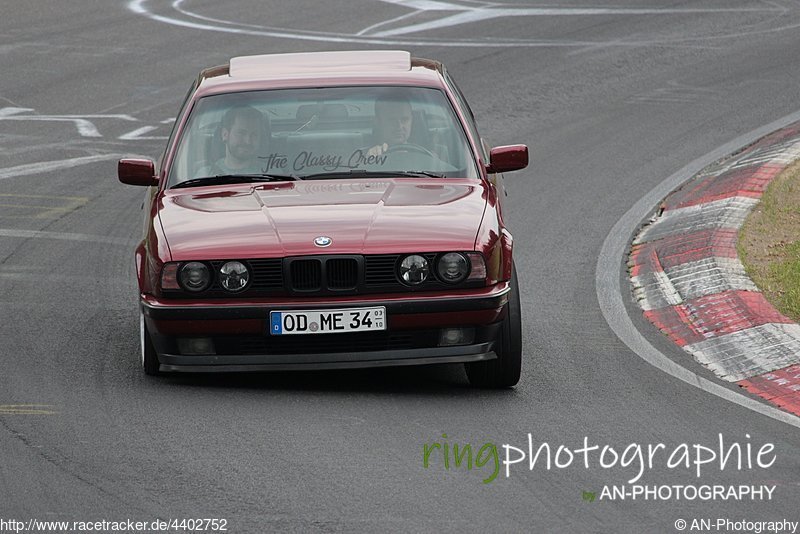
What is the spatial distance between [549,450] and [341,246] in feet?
4.97

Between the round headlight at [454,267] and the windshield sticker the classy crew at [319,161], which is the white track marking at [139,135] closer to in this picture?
the windshield sticker the classy crew at [319,161]

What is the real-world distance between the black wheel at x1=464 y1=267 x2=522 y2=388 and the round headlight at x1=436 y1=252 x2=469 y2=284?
33cm

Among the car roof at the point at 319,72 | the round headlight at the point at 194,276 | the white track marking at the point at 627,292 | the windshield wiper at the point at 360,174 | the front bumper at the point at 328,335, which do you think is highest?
Answer: the car roof at the point at 319,72

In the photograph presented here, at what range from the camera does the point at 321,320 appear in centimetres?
714

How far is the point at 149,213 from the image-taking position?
805 centimetres

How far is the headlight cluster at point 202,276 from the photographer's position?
721 cm

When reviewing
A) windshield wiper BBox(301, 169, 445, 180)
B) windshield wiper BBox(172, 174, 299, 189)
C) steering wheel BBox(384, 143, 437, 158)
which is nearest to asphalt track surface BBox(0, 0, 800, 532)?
windshield wiper BBox(172, 174, 299, 189)

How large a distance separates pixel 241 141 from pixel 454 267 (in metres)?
1.81

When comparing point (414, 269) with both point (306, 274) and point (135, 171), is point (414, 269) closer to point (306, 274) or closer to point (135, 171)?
point (306, 274)

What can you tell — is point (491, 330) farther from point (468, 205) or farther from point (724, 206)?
point (724, 206)

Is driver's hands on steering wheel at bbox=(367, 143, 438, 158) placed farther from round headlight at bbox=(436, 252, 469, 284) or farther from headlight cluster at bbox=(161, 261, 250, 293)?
headlight cluster at bbox=(161, 261, 250, 293)

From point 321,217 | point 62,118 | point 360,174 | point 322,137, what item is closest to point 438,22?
point 62,118

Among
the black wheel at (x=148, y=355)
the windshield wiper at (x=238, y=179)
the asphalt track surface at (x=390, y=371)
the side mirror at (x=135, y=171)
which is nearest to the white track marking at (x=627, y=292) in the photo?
the asphalt track surface at (x=390, y=371)

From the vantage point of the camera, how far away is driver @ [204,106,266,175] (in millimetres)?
8297
